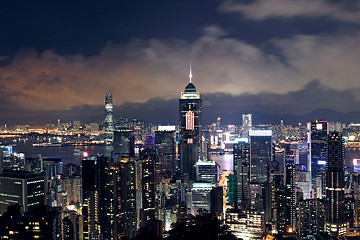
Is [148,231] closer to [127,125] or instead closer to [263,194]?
[263,194]

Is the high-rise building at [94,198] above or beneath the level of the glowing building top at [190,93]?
beneath

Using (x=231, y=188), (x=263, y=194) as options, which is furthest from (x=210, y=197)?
(x=263, y=194)

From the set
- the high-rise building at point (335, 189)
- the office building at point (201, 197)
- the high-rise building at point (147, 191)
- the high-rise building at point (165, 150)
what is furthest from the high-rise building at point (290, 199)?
the high-rise building at point (165, 150)

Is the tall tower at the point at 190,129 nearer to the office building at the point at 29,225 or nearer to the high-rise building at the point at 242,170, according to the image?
the high-rise building at the point at 242,170

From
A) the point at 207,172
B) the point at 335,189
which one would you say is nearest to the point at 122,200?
the point at 335,189

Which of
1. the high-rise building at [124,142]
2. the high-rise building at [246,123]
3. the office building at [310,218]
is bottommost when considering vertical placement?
the office building at [310,218]
